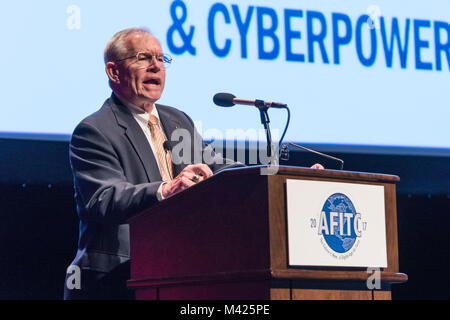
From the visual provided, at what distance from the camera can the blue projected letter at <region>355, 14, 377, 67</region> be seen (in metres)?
3.92

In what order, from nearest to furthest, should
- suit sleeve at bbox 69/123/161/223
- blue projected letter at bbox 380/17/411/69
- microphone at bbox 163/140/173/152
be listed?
suit sleeve at bbox 69/123/161/223, microphone at bbox 163/140/173/152, blue projected letter at bbox 380/17/411/69

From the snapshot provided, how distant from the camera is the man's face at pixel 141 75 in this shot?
2.60 metres

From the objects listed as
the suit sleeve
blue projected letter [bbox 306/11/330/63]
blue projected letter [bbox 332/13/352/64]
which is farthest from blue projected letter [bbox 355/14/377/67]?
the suit sleeve

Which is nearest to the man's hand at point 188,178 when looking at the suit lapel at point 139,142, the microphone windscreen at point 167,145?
the suit lapel at point 139,142

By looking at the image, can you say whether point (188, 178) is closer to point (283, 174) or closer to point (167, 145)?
point (283, 174)

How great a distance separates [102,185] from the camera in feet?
7.43

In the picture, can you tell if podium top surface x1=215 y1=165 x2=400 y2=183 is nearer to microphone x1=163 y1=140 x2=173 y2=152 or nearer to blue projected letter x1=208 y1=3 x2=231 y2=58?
microphone x1=163 y1=140 x2=173 y2=152

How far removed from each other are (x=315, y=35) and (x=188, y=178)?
2.01 m

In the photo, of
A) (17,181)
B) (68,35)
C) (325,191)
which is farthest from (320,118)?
(325,191)

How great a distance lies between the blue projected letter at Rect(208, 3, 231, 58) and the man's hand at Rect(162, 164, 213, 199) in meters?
Result: 1.63

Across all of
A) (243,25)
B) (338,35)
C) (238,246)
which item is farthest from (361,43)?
(238,246)

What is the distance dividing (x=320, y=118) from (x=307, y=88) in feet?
0.57

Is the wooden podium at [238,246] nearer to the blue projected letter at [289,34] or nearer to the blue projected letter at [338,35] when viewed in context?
the blue projected letter at [289,34]
